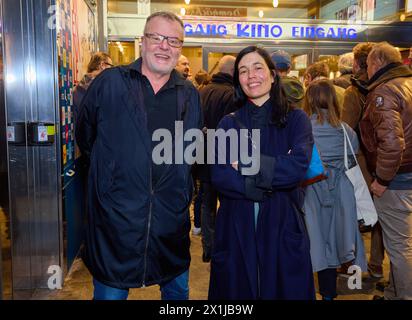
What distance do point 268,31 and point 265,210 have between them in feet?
19.9

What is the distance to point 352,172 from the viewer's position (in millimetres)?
2963

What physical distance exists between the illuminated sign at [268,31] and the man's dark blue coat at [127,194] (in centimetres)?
556

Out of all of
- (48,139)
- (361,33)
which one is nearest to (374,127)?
(48,139)

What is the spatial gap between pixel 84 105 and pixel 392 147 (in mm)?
2049

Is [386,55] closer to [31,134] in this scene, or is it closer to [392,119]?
[392,119]

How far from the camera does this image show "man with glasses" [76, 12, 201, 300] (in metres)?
1.98

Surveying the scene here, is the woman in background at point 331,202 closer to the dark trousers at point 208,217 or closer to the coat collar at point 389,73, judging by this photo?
the coat collar at point 389,73

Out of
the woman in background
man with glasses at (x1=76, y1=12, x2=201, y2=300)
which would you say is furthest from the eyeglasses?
the woman in background

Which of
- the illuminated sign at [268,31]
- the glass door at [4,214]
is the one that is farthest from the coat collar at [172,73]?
the illuminated sign at [268,31]

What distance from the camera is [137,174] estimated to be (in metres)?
1.97

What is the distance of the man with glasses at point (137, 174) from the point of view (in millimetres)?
1976

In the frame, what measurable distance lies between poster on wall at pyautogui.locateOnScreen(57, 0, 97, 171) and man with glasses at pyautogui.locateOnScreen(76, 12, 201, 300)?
1.43 m

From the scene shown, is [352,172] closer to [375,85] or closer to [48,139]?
[375,85]

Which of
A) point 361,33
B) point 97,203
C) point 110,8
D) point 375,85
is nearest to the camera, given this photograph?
point 97,203
